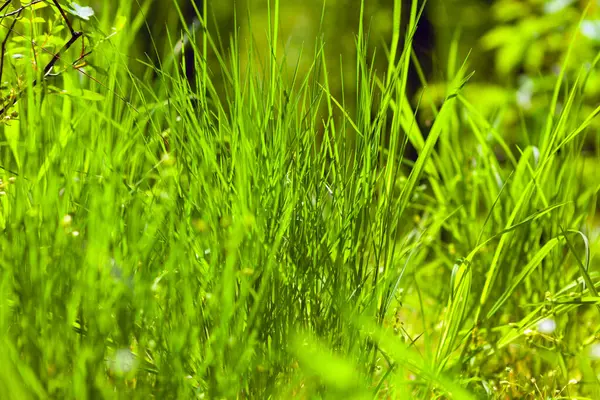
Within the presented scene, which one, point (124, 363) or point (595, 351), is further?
point (595, 351)

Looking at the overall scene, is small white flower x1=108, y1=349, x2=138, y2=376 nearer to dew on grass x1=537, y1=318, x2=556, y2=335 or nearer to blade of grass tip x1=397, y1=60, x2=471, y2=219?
blade of grass tip x1=397, y1=60, x2=471, y2=219

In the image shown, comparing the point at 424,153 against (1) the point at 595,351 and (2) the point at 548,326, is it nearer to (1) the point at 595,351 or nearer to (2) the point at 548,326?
(2) the point at 548,326

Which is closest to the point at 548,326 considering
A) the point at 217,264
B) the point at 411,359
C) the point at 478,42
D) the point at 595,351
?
the point at 595,351

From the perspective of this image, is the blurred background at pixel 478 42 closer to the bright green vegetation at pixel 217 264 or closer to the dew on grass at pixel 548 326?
the bright green vegetation at pixel 217 264

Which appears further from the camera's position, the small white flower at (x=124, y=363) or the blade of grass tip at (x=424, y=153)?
the blade of grass tip at (x=424, y=153)

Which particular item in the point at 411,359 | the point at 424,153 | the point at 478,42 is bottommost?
the point at 478,42

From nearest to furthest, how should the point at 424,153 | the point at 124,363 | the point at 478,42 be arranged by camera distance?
1. the point at 124,363
2. the point at 424,153
3. the point at 478,42

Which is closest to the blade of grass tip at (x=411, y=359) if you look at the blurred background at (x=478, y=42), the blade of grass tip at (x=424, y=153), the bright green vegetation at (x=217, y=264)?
the bright green vegetation at (x=217, y=264)

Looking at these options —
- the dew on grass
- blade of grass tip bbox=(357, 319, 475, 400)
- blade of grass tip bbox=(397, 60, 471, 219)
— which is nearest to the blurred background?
blade of grass tip bbox=(397, 60, 471, 219)

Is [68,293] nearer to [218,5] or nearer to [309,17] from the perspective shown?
[218,5]

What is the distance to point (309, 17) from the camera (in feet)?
37.6

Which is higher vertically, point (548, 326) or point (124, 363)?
point (124, 363)

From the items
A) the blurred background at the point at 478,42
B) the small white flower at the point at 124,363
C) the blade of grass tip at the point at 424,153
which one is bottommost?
the blurred background at the point at 478,42

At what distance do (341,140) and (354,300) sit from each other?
295 mm
